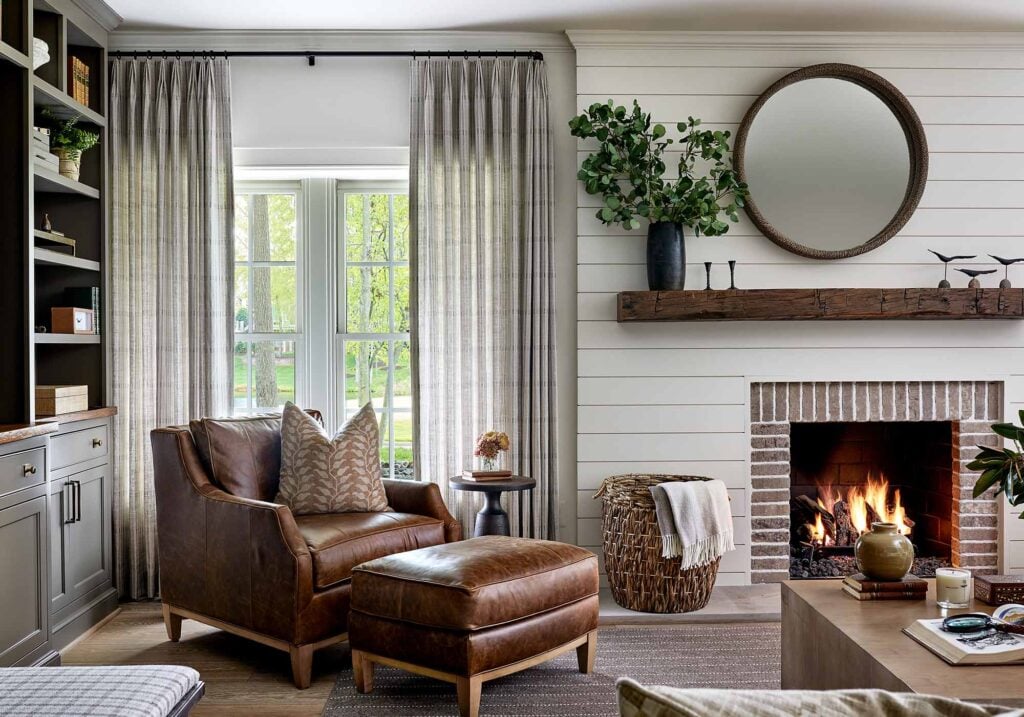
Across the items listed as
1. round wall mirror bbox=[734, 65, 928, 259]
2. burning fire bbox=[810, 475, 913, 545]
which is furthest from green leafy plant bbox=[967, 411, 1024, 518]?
burning fire bbox=[810, 475, 913, 545]

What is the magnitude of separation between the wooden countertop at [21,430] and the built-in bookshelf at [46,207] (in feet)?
0.27

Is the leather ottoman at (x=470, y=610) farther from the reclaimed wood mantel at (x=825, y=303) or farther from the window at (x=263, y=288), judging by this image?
the window at (x=263, y=288)

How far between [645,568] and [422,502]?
3.21ft

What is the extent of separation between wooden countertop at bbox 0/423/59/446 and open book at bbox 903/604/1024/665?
2.75 m

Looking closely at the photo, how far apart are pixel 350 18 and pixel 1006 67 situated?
3.10 m

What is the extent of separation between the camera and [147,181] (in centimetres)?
390

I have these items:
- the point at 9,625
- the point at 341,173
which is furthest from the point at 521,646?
the point at 341,173

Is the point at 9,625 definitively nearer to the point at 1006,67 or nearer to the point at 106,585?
the point at 106,585

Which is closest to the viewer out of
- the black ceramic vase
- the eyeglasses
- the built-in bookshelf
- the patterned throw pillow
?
the eyeglasses

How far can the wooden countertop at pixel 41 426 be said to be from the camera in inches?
110

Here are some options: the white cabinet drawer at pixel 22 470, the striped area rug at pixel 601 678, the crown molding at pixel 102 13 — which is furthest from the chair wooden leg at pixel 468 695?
the crown molding at pixel 102 13

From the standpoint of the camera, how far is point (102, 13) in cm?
372

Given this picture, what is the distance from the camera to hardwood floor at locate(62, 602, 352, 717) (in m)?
2.69

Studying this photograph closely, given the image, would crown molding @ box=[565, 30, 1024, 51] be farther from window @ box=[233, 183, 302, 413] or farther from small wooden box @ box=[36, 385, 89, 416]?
small wooden box @ box=[36, 385, 89, 416]
